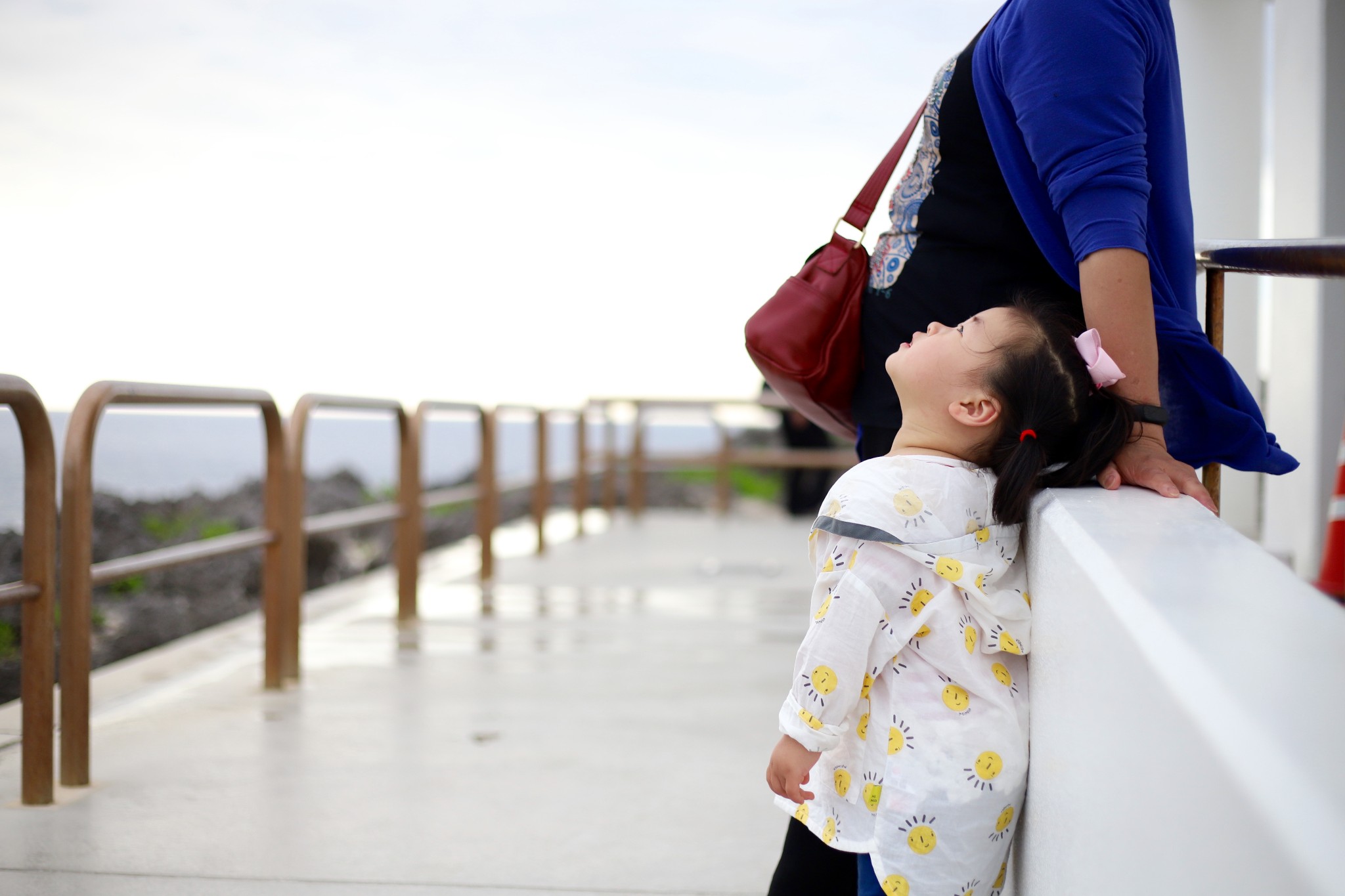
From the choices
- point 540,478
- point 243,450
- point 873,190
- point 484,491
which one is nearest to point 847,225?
point 873,190

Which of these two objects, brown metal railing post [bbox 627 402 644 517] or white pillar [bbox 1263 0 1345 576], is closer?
white pillar [bbox 1263 0 1345 576]

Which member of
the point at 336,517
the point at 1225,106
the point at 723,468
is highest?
the point at 1225,106

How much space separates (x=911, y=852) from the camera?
94 cm

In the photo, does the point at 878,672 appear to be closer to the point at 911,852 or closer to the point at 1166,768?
the point at 911,852

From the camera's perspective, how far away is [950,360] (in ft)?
3.42

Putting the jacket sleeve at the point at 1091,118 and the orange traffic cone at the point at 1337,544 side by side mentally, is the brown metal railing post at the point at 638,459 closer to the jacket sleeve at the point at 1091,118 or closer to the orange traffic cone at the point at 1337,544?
the orange traffic cone at the point at 1337,544

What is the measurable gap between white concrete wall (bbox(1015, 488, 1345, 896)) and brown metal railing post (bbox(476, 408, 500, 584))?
13.4 feet

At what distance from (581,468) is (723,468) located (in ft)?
4.11

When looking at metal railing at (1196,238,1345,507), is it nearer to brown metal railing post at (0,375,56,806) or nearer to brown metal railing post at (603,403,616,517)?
brown metal railing post at (0,375,56,806)

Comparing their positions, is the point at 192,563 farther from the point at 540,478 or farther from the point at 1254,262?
the point at 1254,262

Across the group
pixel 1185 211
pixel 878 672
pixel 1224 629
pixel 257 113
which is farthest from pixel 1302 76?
pixel 257 113

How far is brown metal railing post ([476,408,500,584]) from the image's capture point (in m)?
4.80

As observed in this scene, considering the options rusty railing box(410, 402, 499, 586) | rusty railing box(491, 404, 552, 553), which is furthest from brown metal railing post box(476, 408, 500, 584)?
rusty railing box(491, 404, 552, 553)

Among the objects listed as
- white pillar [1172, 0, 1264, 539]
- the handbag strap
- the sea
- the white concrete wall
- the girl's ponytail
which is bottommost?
the sea
